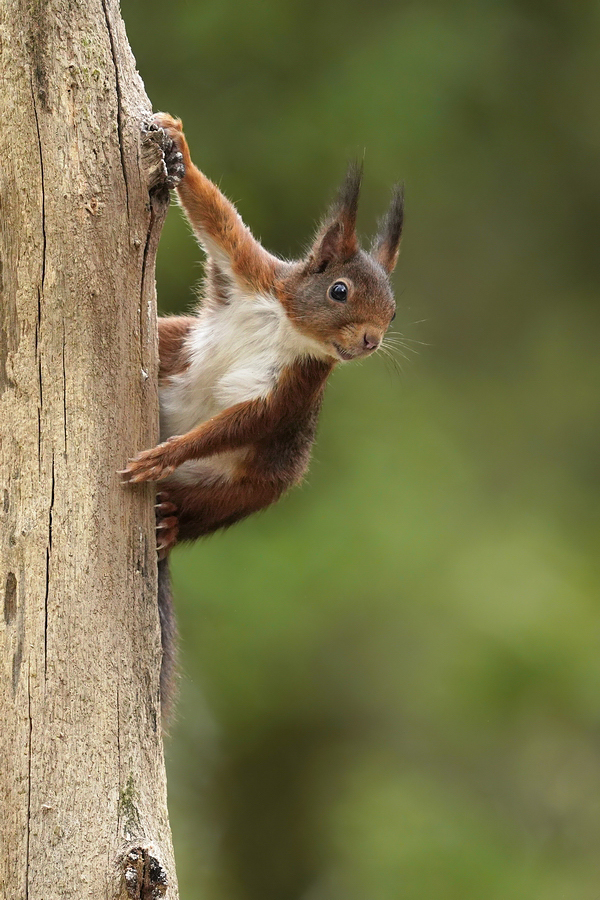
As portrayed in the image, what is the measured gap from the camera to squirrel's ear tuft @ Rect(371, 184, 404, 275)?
4.50m

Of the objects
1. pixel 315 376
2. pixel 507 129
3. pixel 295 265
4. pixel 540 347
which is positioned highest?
pixel 507 129

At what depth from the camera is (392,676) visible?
7.38 m

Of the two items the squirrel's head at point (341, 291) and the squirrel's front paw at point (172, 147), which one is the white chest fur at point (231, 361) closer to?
the squirrel's head at point (341, 291)

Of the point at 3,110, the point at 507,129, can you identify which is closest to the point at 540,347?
the point at 507,129

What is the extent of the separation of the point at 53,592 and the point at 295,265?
1.89 metres

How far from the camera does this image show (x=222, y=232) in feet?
13.5

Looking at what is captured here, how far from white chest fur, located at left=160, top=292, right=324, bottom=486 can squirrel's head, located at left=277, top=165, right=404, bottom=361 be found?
7cm

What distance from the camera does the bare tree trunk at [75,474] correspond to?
9.51 ft

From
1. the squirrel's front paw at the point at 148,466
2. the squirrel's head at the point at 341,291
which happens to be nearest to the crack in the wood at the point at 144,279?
the squirrel's front paw at the point at 148,466

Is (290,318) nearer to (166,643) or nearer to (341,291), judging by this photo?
(341,291)

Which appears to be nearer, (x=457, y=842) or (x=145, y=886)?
(x=145, y=886)

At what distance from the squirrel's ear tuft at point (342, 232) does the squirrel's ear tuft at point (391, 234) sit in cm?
25

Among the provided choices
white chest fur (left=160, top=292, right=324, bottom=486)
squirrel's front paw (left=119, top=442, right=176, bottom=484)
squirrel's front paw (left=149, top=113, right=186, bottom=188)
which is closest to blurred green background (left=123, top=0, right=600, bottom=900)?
white chest fur (left=160, top=292, right=324, bottom=486)

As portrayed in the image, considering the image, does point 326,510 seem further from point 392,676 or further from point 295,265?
point 295,265
